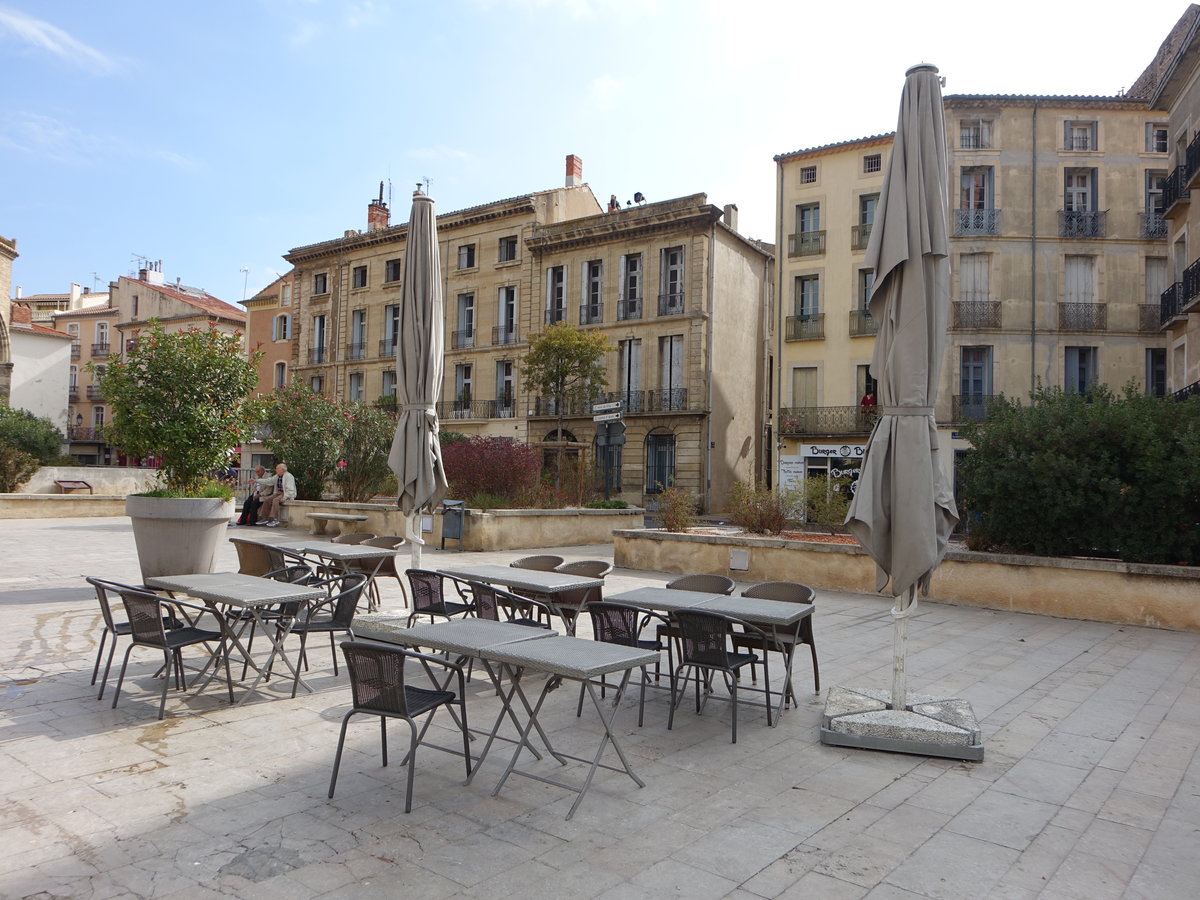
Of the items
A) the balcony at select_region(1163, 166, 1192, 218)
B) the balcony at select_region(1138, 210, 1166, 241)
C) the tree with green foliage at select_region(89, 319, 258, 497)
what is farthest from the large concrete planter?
the balcony at select_region(1138, 210, 1166, 241)

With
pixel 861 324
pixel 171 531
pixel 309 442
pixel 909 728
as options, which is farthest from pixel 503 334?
pixel 909 728

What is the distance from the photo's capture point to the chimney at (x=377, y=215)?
40.8 metres

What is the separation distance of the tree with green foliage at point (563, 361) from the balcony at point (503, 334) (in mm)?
5909

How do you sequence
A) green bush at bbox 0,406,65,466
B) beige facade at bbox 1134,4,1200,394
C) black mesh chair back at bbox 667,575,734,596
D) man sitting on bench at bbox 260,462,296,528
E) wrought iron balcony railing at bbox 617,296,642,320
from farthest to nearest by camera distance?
1. wrought iron balcony railing at bbox 617,296,642,320
2. green bush at bbox 0,406,65,466
3. man sitting on bench at bbox 260,462,296,528
4. beige facade at bbox 1134,4,1200,394
5. black mesh chair back at bbox 667,575,734,596

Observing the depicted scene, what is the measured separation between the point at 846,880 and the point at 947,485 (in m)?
2.47

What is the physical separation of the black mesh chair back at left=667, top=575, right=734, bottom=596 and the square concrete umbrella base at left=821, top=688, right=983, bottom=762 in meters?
1.45

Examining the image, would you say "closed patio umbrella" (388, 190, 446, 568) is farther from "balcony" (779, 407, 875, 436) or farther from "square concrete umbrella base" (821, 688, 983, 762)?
"balcony" (779, 407, 875, 436)

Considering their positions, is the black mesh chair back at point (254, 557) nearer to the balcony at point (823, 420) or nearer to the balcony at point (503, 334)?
the balcony at point (823, 420)

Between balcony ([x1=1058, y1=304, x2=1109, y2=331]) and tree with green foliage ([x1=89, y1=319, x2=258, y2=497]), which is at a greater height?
balcony ([x1=1058, y1=304, x2=1109, y2=331])

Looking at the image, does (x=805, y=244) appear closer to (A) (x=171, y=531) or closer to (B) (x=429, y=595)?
(A) (x=171, y=531)

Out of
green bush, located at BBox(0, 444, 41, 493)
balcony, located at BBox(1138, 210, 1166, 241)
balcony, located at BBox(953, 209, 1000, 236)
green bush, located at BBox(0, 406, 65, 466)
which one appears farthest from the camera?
green bush, located at BBox(0, 406, 65, 466)

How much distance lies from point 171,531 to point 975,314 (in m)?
24.6

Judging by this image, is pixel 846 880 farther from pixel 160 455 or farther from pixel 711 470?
pixel 711 470

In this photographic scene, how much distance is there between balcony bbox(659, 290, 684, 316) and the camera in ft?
97.3
